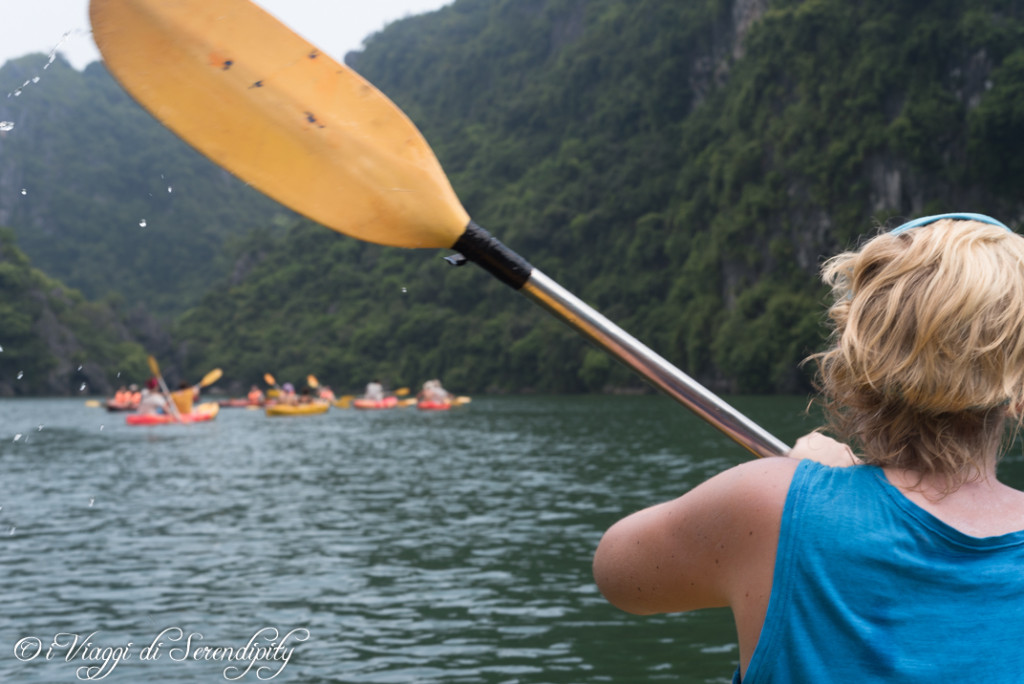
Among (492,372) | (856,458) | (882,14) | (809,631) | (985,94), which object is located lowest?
(492,372)

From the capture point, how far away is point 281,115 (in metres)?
1.89

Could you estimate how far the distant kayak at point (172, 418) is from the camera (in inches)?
1163

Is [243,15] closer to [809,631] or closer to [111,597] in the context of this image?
[809,631]

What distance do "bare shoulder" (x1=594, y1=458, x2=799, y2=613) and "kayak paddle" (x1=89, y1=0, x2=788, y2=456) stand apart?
829 mm

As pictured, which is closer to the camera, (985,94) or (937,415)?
(937,415)

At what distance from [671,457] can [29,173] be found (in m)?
115

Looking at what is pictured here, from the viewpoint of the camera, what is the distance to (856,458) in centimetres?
121

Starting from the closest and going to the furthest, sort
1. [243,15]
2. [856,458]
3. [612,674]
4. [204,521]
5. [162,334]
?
[856,458] < [243,15] < [612,674] < [204,521] < [162,334]

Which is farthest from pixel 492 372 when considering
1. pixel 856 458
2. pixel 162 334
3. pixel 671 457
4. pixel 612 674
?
pixel 856 458

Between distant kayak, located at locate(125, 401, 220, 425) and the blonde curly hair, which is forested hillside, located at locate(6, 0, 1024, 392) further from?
the blonde curly hair

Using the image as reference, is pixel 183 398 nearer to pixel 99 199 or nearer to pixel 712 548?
pixel 712 548

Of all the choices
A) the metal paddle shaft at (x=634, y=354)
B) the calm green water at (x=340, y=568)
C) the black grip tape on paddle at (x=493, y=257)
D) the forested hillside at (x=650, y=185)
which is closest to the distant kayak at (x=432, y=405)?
the forested hillside at (x=650, y=185)

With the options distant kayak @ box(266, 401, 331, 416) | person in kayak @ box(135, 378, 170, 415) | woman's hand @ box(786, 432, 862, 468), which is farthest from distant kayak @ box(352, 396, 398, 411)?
woman's hand @ box(786, 432, 862, 468)

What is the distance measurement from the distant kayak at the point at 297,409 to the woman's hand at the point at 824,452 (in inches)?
1416
